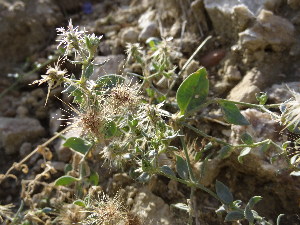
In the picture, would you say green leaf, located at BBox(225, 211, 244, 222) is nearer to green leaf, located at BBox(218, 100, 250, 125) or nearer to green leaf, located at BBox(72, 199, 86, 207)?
green leaf, located at BBox(218, 100, 250, 125)

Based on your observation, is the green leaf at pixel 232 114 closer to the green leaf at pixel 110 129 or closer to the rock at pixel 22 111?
the green leaf at pixel 110 129

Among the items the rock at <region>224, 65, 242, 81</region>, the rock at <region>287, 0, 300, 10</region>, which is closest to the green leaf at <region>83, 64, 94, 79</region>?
the rock at <region>224, 65, 242, 81</region>

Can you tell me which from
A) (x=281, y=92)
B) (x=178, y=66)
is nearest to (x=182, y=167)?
(x=281, y=92)

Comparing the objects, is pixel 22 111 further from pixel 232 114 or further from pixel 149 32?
pixel 232 114

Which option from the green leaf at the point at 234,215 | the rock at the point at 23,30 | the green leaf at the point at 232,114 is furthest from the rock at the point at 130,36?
the green leaf at the point at 234,215

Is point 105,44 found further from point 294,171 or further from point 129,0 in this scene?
point 294,171

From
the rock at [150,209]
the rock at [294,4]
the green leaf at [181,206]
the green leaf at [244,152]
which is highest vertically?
the rock at [294,4]
